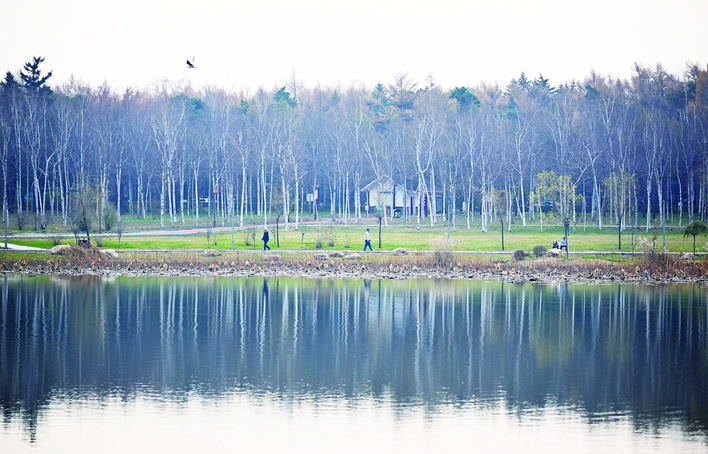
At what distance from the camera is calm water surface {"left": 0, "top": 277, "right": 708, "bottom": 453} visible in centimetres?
1608

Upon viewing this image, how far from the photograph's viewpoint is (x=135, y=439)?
51.5 ft

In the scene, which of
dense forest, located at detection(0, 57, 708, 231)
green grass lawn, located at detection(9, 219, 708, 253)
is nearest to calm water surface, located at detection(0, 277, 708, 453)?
green grass lawn, located at detection(9, 219, 708, 253)

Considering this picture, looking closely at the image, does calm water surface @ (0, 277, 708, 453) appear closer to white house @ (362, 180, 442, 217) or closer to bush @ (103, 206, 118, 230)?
bush @ (103, 206, 118, 230)

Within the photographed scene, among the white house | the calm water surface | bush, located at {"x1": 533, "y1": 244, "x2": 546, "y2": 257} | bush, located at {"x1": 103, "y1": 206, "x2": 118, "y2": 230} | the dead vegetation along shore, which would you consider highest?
the white house

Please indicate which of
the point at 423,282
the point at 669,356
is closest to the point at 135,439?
the point at 669,356

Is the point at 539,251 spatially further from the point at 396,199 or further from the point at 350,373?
the point at 396,199

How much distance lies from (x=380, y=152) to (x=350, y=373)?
67.2m

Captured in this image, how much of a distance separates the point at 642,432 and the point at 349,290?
22.6 meters

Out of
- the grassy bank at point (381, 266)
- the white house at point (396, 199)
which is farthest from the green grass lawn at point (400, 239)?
the white house at point (396, 199)

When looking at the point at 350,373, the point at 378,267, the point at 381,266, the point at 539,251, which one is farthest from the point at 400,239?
the point at 350,373

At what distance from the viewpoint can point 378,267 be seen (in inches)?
1762

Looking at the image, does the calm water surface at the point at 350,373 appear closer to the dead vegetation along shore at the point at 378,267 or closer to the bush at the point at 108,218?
the dead vegetation along shore at the point at 378,267

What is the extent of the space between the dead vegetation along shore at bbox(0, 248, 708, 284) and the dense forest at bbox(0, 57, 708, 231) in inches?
932

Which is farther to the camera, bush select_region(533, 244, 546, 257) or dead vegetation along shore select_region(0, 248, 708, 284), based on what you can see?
bush select_region(533, 244, 546, 257)
